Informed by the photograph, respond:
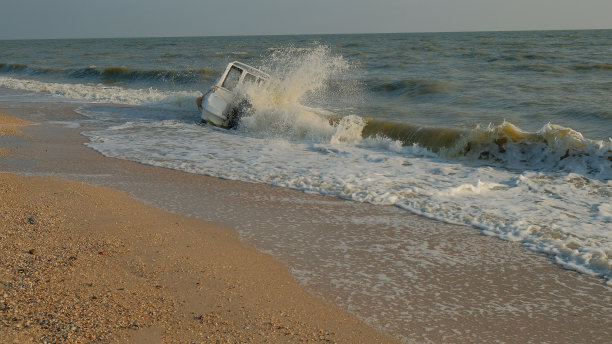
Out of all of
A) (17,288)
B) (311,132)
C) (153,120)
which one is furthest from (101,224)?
(153,120)

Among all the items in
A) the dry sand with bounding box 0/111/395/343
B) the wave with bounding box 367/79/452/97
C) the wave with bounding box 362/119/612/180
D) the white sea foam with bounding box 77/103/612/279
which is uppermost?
the wave with bounding box 367/79/452/97

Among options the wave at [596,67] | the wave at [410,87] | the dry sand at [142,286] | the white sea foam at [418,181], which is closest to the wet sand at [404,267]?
the dry sand at [142,286]

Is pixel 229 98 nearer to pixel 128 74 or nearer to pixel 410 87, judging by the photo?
pixel 410 87

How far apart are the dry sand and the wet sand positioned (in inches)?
7.1

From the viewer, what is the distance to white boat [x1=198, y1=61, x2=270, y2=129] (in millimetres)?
13461

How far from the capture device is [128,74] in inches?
1211

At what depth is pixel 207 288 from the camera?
4.33 m

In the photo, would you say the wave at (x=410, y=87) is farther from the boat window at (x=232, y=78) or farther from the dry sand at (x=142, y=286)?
the dry sand at (x=142, y=286)

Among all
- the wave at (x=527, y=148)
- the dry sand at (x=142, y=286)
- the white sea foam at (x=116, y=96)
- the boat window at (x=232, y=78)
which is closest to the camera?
the dry sand at (x=142, y=286)

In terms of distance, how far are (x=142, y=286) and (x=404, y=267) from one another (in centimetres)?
221

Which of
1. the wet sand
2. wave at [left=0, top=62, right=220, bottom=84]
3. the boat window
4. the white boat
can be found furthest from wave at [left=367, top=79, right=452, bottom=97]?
the wet sand

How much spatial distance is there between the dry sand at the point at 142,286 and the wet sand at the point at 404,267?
18cm

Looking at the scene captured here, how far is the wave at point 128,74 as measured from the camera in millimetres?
28547

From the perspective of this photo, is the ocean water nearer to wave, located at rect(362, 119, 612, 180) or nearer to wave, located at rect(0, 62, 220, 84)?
wave, located at rect(362, 119, 612, 180)
